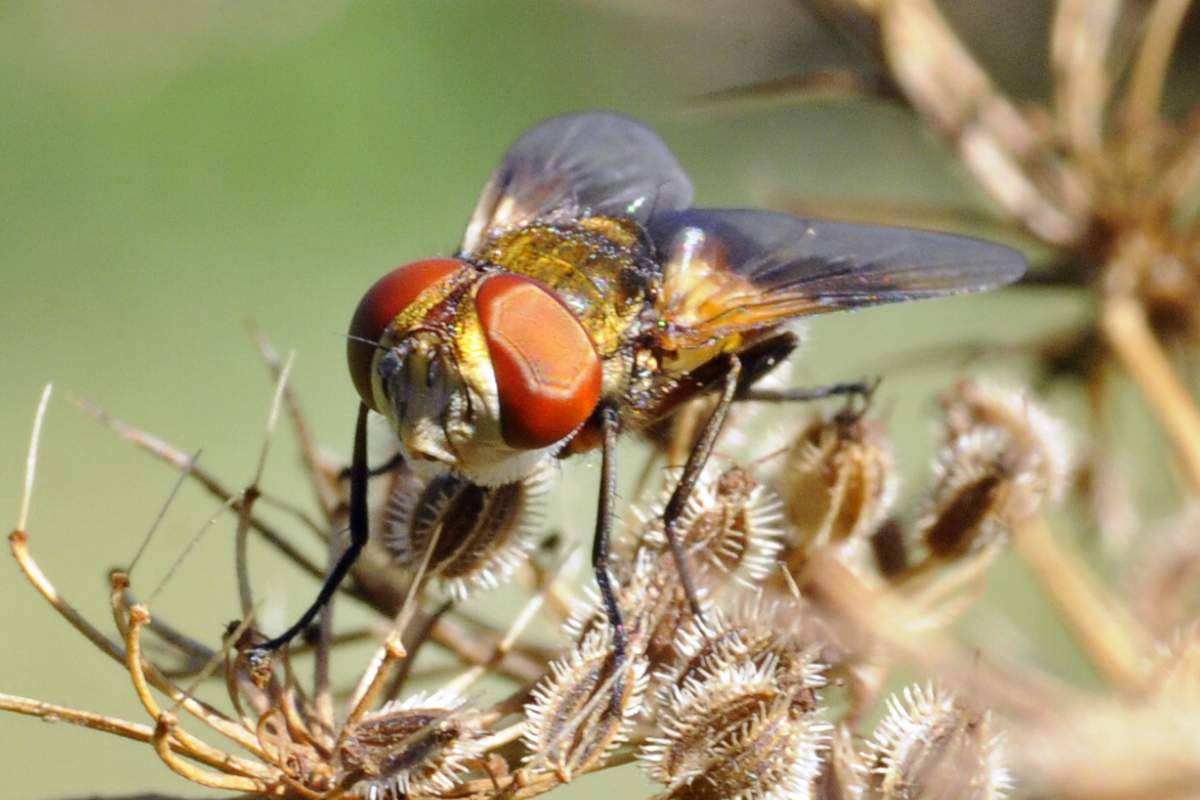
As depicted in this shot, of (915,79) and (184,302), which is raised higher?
(184,302)

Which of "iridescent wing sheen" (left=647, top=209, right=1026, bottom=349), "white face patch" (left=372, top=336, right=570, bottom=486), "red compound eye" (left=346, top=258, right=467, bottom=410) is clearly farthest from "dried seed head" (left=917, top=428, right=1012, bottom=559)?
"red compound eye" (left=346, top=258, right=467, bottom=410)

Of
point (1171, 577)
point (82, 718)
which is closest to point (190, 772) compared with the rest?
point (82, 718)

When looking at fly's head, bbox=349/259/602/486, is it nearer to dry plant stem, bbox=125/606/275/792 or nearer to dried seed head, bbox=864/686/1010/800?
dry plant stem, bbox=125/606/275/792

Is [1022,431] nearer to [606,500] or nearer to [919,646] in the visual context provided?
[919,646]

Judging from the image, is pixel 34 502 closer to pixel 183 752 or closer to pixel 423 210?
pixel 423 210

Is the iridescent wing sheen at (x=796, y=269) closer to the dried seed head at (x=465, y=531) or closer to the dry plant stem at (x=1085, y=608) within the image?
the dried seed head at (x=465, y=531)

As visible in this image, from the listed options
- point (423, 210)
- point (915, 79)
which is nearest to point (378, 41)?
point (423, 210)
